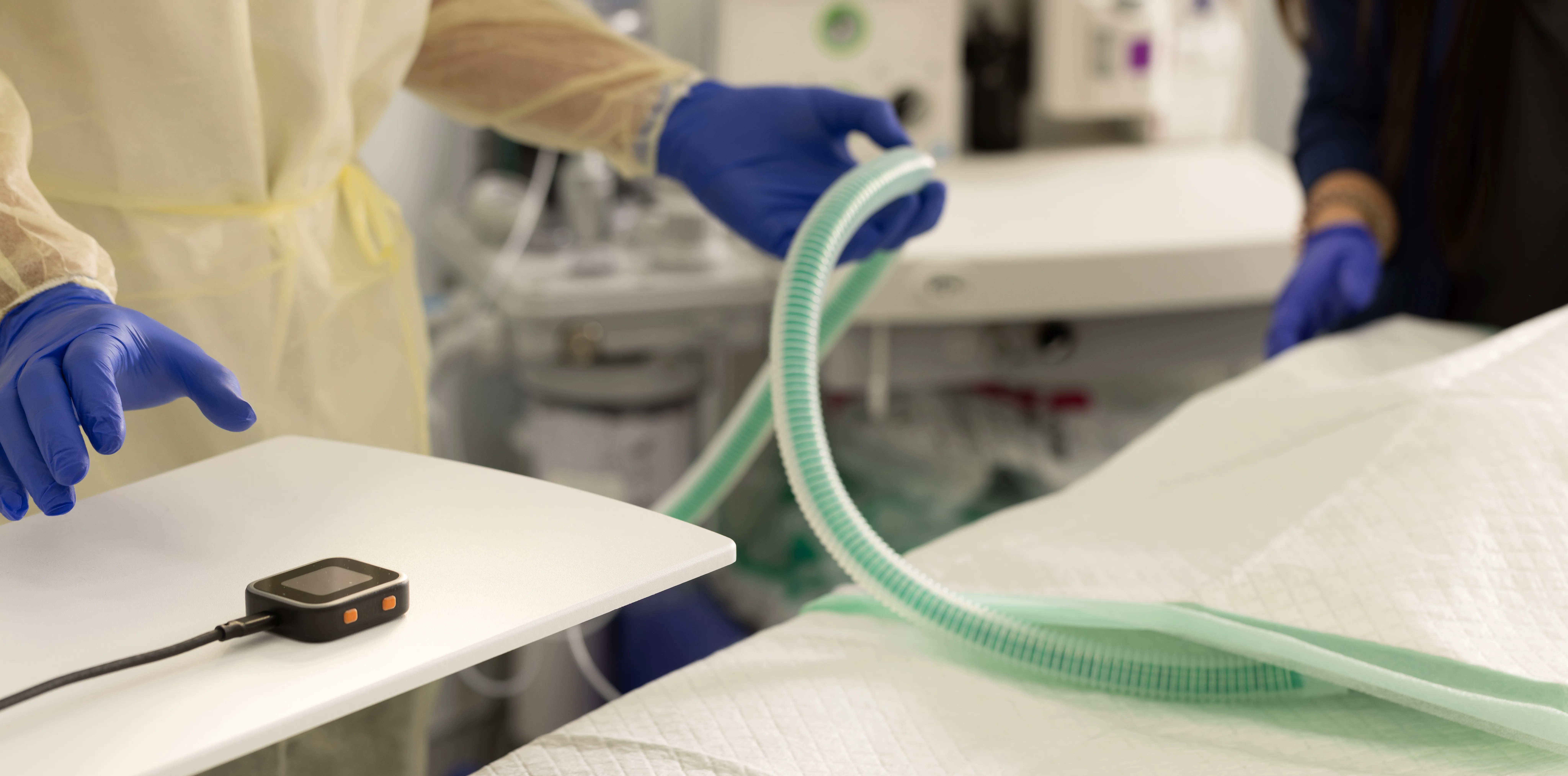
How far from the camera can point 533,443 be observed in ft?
5.32

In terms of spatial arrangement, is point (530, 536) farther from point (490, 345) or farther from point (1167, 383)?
point (1167, 383)

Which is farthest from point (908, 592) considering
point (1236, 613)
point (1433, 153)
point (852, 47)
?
point (852, 47)

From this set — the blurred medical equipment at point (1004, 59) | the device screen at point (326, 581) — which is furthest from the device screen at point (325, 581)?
the blurred medical equipment at point (1004, 59)

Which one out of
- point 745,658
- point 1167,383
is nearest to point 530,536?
point 745,658

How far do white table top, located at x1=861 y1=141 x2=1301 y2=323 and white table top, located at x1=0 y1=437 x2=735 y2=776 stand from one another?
34.4 inches

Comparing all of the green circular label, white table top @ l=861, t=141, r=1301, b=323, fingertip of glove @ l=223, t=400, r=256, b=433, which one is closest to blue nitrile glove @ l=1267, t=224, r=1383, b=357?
white table top @ l=861, t=141, r=1301, b=323

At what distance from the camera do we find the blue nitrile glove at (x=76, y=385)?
0.48m

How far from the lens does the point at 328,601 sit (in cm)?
43

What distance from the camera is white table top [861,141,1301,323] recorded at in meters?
1.38

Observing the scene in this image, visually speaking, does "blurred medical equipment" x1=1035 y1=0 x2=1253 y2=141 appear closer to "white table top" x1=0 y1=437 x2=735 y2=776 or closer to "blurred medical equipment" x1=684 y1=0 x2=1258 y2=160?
"blurred medical equipment" x1=684 y1=0 x2=1258 y2=160

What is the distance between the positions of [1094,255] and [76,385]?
1.11m

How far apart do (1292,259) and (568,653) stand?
1.05 metres

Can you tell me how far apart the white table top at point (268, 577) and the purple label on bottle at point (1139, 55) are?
139 cm

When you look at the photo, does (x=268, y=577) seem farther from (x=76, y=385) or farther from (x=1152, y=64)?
(x=1152, y=64)
